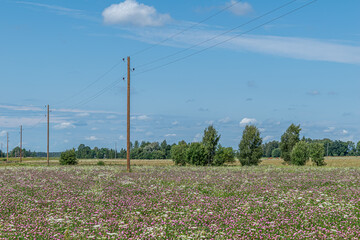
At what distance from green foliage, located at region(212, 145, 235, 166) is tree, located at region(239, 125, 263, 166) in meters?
2.29

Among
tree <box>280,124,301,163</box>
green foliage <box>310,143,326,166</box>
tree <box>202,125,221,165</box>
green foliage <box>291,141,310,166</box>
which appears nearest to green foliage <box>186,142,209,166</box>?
tree <box>202,125,221,165</box>

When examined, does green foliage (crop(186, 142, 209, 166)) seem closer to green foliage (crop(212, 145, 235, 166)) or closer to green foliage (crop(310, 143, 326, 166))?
green foliage (crop(212, 145, 235, 166))

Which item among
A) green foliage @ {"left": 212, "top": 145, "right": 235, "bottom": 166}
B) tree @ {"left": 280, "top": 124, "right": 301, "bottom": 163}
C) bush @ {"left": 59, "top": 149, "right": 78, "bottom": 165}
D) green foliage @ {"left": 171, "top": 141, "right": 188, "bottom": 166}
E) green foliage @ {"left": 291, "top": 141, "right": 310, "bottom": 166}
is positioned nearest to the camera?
green foliage @ {"left": 291, "top": 141, "right": 310, "bottom": 166}

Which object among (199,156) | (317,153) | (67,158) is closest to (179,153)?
(199,156)

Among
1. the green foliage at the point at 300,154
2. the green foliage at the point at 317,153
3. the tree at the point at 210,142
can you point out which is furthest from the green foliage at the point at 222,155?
the green foliage at the point at 317,153

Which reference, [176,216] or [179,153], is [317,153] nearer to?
[179,153]

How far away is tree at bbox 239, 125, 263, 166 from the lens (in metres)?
67.2

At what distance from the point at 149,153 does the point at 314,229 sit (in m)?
173

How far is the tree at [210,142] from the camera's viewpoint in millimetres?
66750

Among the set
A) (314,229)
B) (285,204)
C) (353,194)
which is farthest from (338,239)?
(353,194)

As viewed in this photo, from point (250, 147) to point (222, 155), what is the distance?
5.87m

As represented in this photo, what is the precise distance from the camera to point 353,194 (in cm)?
1827

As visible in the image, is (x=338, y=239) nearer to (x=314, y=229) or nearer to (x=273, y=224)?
(x=314, y=229)

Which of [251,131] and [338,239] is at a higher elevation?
[251,131]
